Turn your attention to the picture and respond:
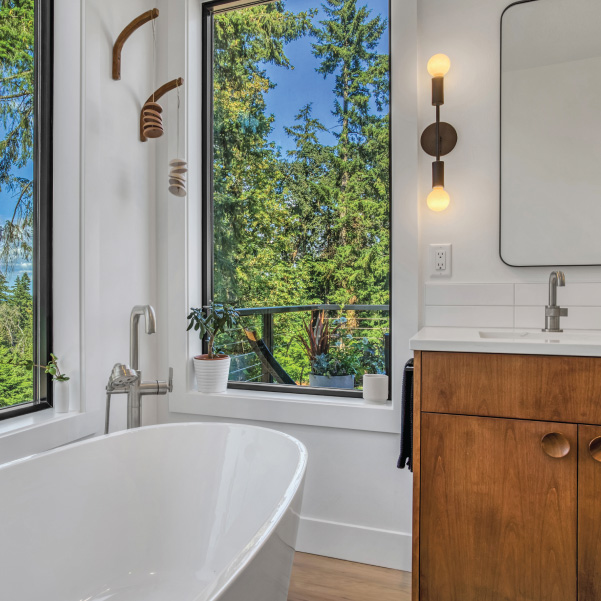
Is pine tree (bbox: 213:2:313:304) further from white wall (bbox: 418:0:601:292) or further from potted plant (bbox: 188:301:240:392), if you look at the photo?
white wall (bbox: 418:0:601:292)

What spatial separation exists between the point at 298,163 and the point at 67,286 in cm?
106

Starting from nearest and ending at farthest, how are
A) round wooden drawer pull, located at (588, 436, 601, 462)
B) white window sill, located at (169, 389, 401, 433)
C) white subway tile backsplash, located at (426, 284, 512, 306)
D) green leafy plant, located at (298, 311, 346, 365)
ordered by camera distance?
round wooden drawer pull, located at (588, 436, 601, 462) < white subway tile backsplash, located at (426, 284, 512, 306) < white window sill, located at (169, 389, 401, 433) < green leafy plant, located at (298, 311, 346, 365)

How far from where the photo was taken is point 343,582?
172 cm

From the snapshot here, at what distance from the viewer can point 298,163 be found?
212 cm

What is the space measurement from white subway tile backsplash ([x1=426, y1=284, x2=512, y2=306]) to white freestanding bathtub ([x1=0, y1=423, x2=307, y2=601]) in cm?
77

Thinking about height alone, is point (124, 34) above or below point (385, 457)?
above

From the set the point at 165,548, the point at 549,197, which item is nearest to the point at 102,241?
the point at 165,548

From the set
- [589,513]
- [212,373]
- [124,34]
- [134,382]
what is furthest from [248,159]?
[589,513]

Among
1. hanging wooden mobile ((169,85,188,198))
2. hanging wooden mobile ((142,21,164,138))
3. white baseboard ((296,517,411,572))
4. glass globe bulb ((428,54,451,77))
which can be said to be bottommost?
white baseboard ((296,517,411,572))

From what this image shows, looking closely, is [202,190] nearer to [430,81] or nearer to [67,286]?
[67,286]

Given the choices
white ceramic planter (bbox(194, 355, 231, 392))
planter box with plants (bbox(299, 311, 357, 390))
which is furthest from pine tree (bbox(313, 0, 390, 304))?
white ceramic planter (bbox(194, 355, 231, 392))

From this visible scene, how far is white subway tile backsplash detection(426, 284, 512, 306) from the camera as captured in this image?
5.67 feet

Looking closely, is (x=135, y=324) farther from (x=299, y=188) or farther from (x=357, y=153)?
(x=357, y=153)

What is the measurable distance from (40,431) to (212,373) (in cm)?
72
